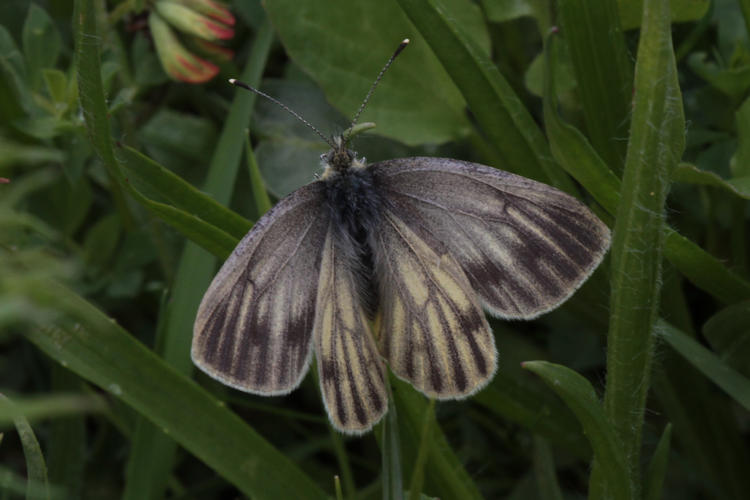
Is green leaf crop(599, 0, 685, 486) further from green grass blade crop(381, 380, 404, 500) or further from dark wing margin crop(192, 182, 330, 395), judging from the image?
dark wing margin crop(192, 182, 330, 395)

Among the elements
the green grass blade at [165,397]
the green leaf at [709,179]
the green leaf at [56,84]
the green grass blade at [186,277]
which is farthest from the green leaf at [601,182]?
the green leaf at [56,84]

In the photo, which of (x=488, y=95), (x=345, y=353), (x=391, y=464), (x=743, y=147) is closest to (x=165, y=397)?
(x=345, y=353)

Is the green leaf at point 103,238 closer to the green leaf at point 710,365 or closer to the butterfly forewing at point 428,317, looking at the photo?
the butterfly forewing at point 428,317

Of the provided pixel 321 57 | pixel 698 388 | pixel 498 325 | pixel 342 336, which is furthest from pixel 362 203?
pixel 698 388

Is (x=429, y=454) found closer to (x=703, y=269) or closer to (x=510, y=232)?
(x=510, y=232)

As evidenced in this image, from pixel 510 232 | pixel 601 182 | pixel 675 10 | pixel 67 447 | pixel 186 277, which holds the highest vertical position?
pixel 675 10

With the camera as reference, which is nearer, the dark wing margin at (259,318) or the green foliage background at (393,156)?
the green foliage background at (393,156)
